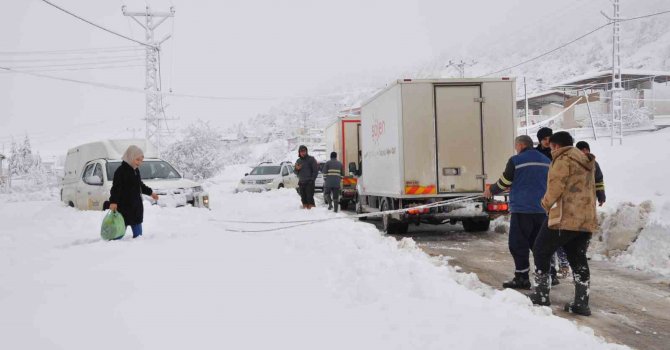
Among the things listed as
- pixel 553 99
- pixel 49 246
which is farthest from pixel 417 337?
pixel 553 99

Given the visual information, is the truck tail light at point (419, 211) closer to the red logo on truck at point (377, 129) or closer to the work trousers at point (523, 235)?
the red logo on truck at point (377, 129)

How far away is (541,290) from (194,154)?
1529 inches

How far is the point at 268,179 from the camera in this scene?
25734mm

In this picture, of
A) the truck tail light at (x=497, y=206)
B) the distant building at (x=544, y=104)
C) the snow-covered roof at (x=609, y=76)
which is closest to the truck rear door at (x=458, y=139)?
the truck tail light at (x=497, y=206)

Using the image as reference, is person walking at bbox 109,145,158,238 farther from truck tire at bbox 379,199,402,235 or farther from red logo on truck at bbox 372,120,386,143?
red logo on truck at bbox 372,120,386,143

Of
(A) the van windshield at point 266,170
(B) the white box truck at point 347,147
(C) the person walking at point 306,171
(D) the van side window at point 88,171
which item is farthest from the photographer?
(A) the van windshield at point 266,170

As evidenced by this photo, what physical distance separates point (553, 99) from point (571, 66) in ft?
293

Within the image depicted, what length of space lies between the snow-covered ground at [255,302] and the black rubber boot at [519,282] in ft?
2.38

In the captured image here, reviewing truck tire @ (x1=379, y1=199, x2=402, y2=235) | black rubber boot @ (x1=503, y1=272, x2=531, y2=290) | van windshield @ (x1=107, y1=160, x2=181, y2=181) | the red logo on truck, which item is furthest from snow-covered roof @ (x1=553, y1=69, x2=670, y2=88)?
black rubber boot @ (x1=503, y1=272, x2=531, y2=290)

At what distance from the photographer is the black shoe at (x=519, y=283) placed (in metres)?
6.51

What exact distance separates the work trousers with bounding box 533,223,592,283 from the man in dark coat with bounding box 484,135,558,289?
749mm

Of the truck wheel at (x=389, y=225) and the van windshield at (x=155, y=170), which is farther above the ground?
the van windshield at (x=155, y=170)

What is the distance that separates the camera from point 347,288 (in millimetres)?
5336

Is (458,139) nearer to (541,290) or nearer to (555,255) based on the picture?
(555,255)
